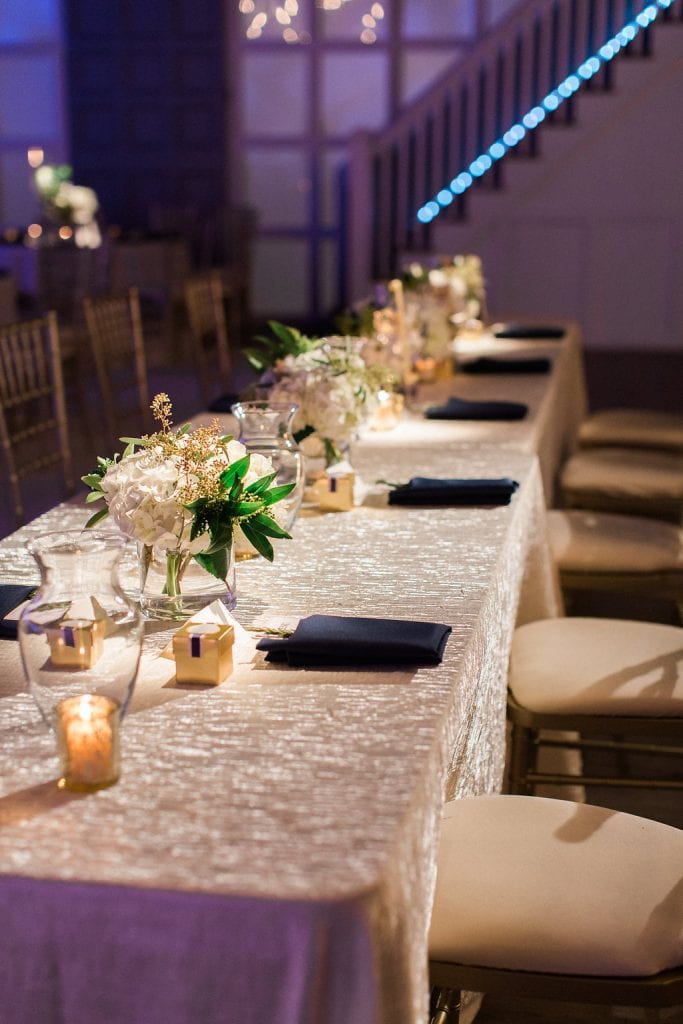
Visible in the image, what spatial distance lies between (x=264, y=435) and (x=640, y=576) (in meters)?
1.26

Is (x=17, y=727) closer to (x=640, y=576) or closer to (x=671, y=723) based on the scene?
(x=671, y=723)

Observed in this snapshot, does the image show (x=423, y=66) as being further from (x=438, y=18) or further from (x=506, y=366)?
(x=506, y=366)

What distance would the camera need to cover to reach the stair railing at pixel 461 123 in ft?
30.4

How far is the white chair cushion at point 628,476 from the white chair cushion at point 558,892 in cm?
217

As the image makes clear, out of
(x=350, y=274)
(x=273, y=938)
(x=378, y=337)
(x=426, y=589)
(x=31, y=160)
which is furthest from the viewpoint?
(x=31, y=160)

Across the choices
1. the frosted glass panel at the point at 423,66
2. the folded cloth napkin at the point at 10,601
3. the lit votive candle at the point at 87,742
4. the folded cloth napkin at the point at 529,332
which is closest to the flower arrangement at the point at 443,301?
the folded cloth napkin at the point at 529,332

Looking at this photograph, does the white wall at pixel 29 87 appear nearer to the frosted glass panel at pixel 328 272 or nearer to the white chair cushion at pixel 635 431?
the frosted glass panel at pixel 328 272

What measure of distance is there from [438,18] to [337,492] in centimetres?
954

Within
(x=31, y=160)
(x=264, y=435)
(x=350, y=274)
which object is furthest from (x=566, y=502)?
(x=31, y=160)

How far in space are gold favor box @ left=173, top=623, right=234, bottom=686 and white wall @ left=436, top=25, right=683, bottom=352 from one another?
824 centimetres

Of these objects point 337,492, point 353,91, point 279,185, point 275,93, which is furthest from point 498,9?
point 337,492

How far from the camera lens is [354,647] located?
1.58 meters

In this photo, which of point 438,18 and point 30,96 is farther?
point 30,96

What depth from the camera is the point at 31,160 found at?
11.1 metres
